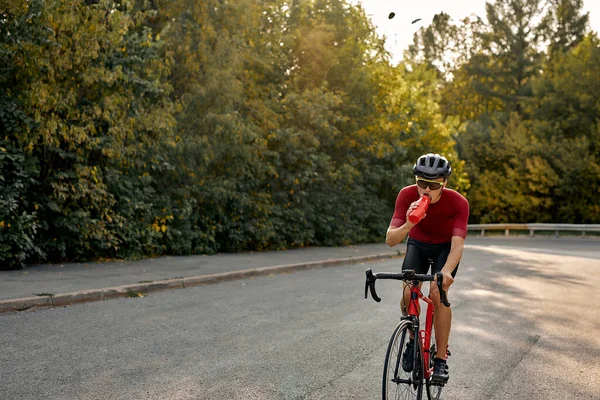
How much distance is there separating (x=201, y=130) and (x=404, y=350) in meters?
13.4

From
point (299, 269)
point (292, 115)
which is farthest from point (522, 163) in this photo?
point (299, 269)

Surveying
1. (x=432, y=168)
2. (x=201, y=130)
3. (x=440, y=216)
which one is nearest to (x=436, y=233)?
(x=440, y=216)

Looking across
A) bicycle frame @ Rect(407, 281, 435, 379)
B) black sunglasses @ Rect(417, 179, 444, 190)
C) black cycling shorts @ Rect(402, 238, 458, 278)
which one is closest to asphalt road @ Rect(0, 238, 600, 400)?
bicycle frame @ Rect(407, 281, 435, 379)

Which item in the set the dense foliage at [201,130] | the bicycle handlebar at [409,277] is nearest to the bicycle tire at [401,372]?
the bicycle handlebar at [409,277]

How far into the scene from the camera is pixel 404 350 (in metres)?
4.59

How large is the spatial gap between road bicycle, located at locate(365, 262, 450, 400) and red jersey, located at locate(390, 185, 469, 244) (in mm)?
476

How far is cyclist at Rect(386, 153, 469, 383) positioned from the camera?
179 inches

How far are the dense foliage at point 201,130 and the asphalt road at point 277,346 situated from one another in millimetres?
4133

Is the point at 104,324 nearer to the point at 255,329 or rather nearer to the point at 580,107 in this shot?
the point at 255,329

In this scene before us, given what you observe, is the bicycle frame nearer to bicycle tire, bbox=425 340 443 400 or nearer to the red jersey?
bicycle tire, bbox=425 340 443 400

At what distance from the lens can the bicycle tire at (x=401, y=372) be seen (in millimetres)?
4336

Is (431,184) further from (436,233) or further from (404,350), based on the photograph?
(404,350)

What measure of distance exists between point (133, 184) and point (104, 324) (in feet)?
25.4

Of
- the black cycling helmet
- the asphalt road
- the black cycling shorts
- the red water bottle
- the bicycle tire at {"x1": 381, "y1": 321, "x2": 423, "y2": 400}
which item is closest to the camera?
the red water bottle
